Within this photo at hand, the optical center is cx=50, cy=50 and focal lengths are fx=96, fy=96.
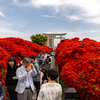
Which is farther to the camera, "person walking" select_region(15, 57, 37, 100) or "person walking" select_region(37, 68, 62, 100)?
"person walking" select_region(15, 57, 37, 100)

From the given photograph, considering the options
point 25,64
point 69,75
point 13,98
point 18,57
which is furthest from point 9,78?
point 18,57

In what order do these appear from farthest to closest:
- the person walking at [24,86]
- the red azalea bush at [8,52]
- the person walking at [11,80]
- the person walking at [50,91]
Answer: the red azalea bush at [8,52], the person walking at [11,80], the person walking at [24,86], the person walking at [50,91]

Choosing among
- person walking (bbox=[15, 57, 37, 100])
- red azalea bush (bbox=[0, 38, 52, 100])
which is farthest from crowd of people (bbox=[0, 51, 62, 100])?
red azalea bush (bbox=[0, 38, 52, 100])

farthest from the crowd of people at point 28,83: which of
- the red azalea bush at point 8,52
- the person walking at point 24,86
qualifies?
the red azalea bush at point 8,52

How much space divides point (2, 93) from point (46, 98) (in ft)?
4.40

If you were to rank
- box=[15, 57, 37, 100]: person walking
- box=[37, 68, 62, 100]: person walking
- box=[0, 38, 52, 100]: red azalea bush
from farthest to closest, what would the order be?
box=[0, 38, 52, 100]: red azalea bush
box=[15, 57, 37, 100]: person walking
box=[37, 68, 62, 100]: person walking

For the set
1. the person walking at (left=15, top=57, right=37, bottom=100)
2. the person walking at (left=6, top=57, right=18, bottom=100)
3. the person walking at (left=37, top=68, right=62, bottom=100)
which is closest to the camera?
the person walking at (left=37, top=68, right=62, bottom=100)

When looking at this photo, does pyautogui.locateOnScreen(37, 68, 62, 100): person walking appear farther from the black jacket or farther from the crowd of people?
the black jacket

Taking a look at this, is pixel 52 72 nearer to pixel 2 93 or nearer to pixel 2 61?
pixel 2 93

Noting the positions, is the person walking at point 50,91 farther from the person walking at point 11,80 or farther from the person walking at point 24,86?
the person walking at point 11,80

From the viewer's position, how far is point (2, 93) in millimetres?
2480

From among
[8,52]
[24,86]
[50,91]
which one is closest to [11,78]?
[24,86]

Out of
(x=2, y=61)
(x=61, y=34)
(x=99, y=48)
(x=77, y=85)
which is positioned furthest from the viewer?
(x=61, y=34)

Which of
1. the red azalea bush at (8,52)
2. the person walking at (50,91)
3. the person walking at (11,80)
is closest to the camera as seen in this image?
the person walking at (50,91)
